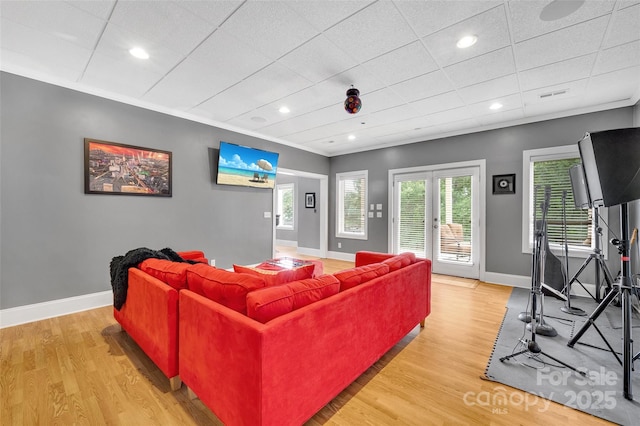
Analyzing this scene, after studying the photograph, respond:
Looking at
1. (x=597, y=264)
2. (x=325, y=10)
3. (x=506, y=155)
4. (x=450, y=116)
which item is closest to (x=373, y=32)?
(x=325, y=10)

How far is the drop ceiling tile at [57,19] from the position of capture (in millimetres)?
1996

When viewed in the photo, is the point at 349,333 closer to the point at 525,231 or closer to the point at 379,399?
the point at 379,399

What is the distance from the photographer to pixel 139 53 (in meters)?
2.59

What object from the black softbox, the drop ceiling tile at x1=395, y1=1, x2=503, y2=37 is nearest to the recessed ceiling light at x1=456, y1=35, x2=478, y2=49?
the drop ceiling tile at x1=395, y1=1, x2=503, y2=37

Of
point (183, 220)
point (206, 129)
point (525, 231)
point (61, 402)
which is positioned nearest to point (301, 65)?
point (206, 129)

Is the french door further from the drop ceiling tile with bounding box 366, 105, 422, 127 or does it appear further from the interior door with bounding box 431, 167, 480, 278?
the drop ceiling tile with bounding box 366, 105, 422, 127

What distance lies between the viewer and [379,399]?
180 cm

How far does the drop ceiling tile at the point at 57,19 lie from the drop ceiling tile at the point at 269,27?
1084 millimetres

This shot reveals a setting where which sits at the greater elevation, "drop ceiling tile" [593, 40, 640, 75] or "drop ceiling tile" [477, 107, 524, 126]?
"drop ceiling tile" [477, 107, 524, 126]

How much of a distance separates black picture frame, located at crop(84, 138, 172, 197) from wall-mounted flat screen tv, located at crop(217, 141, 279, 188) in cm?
84

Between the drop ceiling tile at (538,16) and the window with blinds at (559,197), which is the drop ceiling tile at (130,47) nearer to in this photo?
the drop ceiling tile at (538,16)

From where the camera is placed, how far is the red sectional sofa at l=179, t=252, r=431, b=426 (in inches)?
49.7

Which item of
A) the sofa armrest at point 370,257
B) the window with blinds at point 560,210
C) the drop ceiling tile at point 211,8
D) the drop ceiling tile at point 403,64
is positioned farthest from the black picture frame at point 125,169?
the window with blinds at point 560,210

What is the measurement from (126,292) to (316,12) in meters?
2.83
